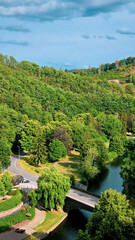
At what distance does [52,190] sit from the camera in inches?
1905

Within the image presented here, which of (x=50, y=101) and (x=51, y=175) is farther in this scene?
(x=50, y=101)

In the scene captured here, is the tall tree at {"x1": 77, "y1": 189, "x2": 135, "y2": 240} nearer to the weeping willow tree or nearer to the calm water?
the calm water

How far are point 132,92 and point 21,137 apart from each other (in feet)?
433

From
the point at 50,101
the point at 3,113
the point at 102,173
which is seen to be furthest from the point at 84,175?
the point at 50,101

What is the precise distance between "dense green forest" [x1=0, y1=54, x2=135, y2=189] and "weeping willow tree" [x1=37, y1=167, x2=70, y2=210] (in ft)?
51.5

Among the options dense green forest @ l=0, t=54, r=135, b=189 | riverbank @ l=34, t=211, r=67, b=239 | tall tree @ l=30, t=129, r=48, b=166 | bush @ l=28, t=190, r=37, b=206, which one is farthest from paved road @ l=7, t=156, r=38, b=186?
riverbank @ l=34, t=211, r=67, b=239

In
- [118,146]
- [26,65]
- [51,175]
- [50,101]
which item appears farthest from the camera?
[26,65]

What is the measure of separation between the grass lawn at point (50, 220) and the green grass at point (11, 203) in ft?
21.0

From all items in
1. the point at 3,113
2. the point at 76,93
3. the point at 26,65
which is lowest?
the point at 3,113

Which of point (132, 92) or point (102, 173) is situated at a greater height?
point (132, 92)

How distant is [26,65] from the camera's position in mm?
176500

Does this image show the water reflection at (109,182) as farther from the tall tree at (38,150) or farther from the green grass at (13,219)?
the green grass at (13,219)

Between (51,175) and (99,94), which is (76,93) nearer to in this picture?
(99,94)

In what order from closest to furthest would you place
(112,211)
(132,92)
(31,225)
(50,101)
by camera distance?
1. (112,211)
2. (31,225)
3. (50,101)
4. (132,92)
